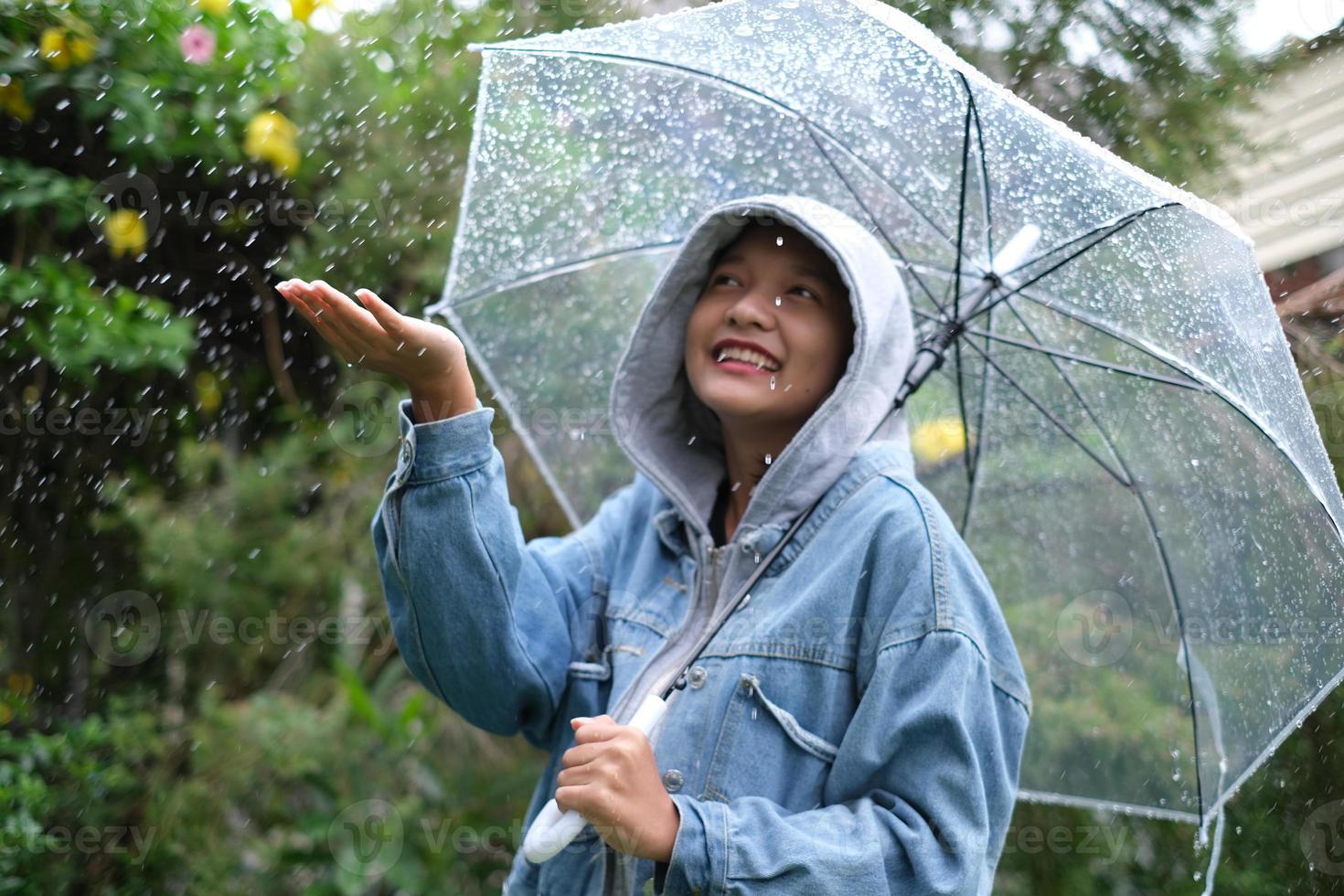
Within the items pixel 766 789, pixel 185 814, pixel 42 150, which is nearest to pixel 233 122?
pixel 42 150

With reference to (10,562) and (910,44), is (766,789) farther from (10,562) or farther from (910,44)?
(10,562)

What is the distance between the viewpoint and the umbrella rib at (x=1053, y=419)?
219 cm

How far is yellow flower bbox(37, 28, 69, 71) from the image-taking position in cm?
280

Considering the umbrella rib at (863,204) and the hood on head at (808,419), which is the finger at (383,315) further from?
the umbrella rib at (863,204)

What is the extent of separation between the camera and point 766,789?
1.63 m

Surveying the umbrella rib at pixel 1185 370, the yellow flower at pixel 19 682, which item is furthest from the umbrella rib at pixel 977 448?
the yellow flower at pixel 19 682

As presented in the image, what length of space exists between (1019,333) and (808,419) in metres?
0.55

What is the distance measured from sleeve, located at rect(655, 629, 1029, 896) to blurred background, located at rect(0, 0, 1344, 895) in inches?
40.0

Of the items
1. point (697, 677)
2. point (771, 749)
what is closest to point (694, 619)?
point (697, 677)

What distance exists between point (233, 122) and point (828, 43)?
80.3 inches

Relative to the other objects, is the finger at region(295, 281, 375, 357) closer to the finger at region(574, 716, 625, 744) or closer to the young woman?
the young woman

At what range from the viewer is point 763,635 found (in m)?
1.68

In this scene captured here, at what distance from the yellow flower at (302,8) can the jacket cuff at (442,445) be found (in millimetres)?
2171

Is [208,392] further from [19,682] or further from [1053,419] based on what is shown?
[1053,419]
